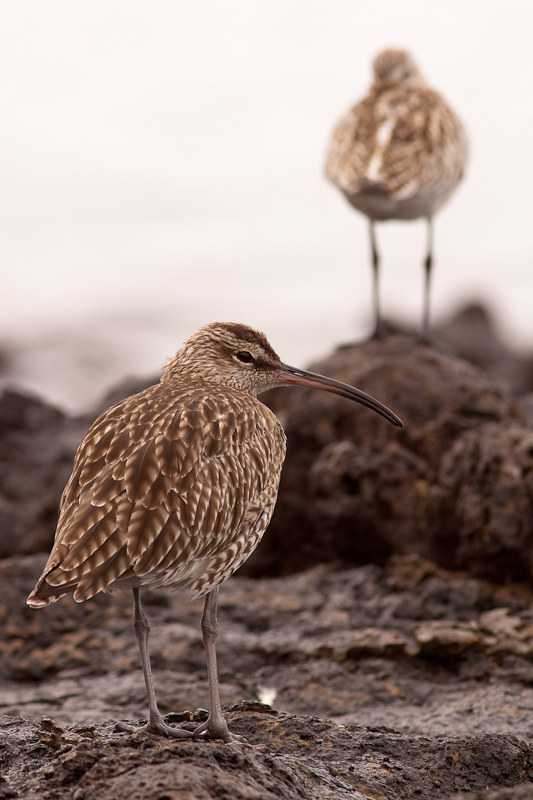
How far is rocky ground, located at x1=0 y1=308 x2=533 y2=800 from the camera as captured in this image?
14.4 feet

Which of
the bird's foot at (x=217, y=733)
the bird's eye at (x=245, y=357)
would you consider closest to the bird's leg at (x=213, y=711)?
the bird's foot at (x=217, y=733)

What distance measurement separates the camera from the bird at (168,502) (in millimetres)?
4375

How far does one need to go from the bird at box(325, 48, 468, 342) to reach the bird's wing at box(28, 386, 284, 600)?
20.3ft

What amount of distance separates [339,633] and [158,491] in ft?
10.0

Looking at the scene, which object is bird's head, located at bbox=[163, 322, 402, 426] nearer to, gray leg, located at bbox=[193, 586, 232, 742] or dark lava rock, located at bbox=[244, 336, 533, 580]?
gray leg, located at bbox=[193, 586, 232, 742]

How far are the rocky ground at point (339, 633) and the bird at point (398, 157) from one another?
187 centimetres

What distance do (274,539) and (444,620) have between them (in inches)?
97.4

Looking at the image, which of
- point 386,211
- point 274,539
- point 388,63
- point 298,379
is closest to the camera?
point 298,379

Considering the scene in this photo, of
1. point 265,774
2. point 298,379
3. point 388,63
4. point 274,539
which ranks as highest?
point 388,63

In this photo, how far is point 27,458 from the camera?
10547 millimetres

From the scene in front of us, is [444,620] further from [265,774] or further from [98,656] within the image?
[265,774]

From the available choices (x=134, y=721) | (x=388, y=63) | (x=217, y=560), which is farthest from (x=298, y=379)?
(x=388, y=63)

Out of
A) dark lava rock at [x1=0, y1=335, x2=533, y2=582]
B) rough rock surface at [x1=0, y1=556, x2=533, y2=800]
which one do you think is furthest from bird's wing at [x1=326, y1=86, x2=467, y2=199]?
rough rock surface at [x1=0, y1=556, x2=533, y2=800]

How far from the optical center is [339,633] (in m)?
7.13
